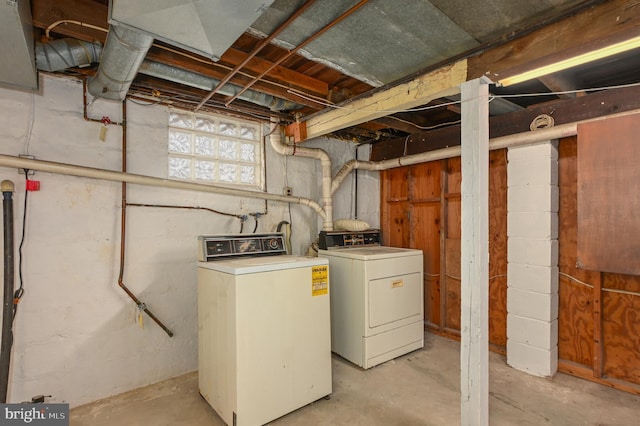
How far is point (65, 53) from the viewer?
1.80 metres

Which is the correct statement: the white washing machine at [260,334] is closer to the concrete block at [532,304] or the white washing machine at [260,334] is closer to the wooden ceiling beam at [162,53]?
the wooden ceiling beam at [162,53]

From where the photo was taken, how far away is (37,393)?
6.55 feet

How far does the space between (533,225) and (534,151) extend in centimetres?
60

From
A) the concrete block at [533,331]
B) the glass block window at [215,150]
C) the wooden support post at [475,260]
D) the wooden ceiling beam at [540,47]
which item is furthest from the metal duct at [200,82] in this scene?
the concrete block at [533,331]

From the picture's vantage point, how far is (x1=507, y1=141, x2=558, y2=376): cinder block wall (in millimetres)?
2475

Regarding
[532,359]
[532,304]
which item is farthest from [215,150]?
[532,359]

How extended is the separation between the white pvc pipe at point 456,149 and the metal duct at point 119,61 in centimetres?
198

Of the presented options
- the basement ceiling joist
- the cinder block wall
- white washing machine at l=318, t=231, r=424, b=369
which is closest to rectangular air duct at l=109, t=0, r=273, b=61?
the basement ceiling joist

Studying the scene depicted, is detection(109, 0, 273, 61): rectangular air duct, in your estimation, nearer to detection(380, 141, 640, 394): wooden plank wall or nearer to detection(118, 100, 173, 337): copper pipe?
detection(118, 100, 173, 337): copper pipe

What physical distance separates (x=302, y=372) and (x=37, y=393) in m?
1.68

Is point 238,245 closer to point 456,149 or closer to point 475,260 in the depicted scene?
point 475,260

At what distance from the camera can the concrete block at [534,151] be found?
2486mm

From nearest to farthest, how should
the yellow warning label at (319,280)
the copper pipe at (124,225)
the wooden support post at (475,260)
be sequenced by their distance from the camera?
the wooden support post at (475,260) < the yellow warning label at (319,280) < the copper pipe at (124,225)

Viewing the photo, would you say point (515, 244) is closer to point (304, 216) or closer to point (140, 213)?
point (304, 216)
